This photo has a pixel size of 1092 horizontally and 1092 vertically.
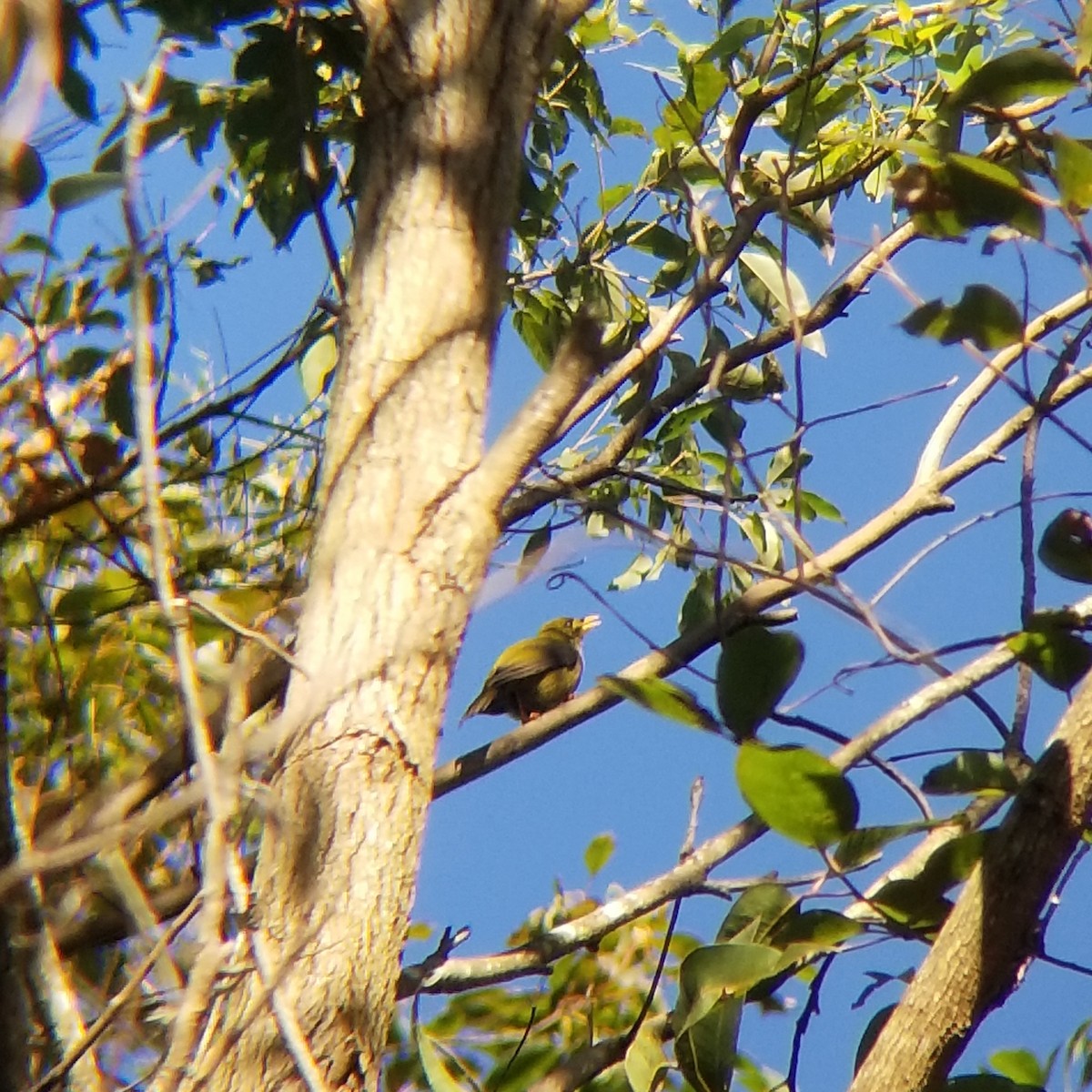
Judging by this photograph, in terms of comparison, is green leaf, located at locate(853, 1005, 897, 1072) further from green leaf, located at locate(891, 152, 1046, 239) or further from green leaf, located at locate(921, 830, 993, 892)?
green leaf, located at locate(891, 152, 1046, 239)

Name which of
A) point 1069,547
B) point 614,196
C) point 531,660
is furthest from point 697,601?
point 531,660

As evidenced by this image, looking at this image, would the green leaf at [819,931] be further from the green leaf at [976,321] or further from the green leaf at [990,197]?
the green leaf at [990,197]

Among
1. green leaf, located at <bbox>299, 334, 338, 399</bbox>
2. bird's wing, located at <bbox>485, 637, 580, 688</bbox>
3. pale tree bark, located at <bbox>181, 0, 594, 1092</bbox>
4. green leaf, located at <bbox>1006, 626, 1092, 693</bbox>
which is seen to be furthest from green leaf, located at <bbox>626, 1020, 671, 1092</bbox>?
bird's wing, located at <bbox>485, 637, 580, 688</bbox>

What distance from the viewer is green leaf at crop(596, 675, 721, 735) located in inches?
48.2

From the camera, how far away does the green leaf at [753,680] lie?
125 centimetres

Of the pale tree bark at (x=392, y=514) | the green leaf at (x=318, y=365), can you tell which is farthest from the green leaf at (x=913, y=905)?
the green leaf at (x=318, y=365)

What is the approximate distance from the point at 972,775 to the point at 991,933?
248mm

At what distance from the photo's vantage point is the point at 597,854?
89.1 inches

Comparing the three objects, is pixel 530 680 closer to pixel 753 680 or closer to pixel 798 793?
pixel 753 680

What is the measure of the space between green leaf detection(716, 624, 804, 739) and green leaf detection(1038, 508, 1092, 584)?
232 mm

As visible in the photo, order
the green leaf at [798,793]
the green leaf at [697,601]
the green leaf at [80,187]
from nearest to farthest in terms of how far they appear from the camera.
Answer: the green leaf at [798,793] → the green leaf at [80,187] → the green leaf at [697,601]

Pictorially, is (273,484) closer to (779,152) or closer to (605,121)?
(605,121)

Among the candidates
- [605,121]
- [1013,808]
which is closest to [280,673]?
[1013,808]

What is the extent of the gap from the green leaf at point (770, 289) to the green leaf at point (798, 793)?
1466mm
